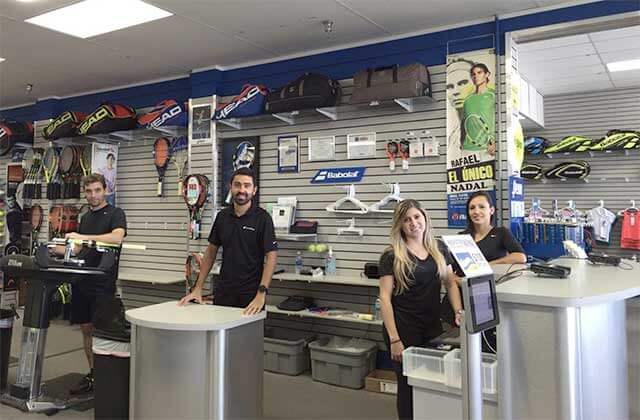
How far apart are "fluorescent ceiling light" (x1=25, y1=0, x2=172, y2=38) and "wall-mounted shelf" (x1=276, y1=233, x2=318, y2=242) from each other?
232cm

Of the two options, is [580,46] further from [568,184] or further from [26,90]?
[26,90]

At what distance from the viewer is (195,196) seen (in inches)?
215

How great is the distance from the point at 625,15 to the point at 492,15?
0.99 metres

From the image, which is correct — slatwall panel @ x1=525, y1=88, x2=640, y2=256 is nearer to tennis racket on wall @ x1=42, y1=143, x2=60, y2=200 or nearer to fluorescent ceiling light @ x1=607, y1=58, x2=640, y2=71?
fluorescent ceiling light @ x1=607, y1=58, x2=640, y2=71

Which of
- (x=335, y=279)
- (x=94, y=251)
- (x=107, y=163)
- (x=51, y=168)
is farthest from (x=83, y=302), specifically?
(x=51, y=168)

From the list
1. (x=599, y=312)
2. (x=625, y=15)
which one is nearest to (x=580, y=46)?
(x=625, y=15)

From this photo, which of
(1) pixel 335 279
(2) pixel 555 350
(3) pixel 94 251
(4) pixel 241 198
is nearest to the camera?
(2) pixel 555 350

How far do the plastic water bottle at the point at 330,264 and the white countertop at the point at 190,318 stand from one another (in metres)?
2.02

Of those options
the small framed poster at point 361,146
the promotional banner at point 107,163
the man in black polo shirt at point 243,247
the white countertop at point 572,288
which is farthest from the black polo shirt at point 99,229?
the white countertop at point 572,288

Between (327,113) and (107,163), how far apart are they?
3.48 metres

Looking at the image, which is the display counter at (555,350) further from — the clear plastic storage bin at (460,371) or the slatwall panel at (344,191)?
the slatwall panel at (344,191)

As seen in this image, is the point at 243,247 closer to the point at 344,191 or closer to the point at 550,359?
the point at 344,191

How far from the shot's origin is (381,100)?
170 inches

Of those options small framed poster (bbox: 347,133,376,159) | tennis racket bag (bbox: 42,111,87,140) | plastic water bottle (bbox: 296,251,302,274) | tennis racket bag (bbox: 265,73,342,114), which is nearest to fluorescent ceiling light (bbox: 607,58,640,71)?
small framed poster (bbox: 347,133,376,159)
